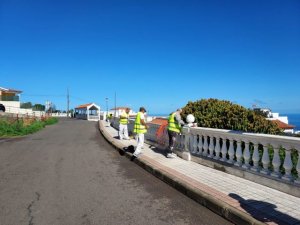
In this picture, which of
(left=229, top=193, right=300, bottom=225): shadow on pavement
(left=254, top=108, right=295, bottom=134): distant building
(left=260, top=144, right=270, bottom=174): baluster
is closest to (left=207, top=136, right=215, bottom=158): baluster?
(left=260, top=144, right=270, bottom=174): baluster

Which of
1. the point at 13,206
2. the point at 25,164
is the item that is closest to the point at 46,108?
the point at 25,164

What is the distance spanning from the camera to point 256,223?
418cm

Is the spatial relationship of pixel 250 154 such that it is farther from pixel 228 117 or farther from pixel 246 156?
pixel 228 117

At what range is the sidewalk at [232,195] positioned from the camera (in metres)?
4.46

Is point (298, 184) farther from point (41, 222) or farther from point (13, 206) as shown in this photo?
point (13, 206)

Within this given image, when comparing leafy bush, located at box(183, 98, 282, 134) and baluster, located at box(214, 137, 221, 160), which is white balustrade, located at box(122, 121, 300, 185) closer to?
baluster, located at box(214, 137, 221, 160)

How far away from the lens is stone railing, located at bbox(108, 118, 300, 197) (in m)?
5.59

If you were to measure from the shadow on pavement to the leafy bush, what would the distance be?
13.2 feet

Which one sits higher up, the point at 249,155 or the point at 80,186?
the point at 249,155

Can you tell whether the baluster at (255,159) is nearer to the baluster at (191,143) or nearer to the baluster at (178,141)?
the baluster at (191,143)

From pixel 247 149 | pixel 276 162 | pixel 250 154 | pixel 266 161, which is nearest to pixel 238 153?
pixel 250 154

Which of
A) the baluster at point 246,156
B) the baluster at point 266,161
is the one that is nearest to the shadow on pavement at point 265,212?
the baluster at point 266,161

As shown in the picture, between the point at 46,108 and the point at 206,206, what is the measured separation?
239 ft

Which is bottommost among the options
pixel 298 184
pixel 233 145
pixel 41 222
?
pixel 41 222
